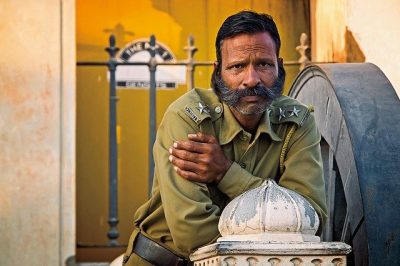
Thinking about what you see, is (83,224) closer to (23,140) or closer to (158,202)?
(23,140)

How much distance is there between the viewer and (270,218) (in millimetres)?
4414

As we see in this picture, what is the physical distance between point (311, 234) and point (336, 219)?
6.47ft

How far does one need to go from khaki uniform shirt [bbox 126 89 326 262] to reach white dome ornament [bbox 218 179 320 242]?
1.54 ft

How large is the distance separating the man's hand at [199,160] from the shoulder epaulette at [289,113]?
13.5 inches

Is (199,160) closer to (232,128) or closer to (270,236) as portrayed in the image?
(232,128)

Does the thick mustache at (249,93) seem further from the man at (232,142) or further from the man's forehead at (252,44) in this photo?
the man's forehead at (252,44)

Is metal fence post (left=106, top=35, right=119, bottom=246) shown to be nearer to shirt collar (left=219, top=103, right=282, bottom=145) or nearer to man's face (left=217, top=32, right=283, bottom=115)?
shirt collar (left=219, top=103, right=282, bottom=145)

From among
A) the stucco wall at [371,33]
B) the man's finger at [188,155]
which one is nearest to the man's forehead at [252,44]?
the man's finger at [188,155]

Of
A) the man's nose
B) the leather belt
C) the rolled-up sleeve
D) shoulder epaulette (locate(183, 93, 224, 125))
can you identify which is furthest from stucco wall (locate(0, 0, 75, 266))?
the man's nose

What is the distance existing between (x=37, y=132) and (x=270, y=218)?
5.19 meters

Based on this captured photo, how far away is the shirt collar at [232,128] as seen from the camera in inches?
208

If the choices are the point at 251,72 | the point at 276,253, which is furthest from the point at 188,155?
the point at 276,253

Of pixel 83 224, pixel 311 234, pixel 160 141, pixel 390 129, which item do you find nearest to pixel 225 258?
pixel 311 234

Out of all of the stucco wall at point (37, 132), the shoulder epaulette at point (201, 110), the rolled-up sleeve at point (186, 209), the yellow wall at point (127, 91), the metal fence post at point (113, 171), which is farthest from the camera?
the yellow wall at point (127, 91)
